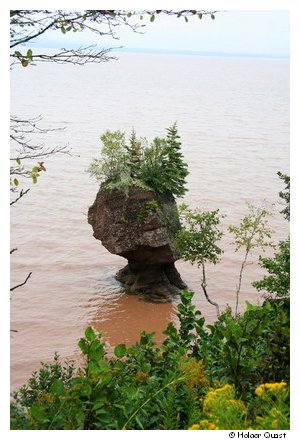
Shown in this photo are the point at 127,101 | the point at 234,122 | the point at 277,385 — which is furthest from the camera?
the point at 127,101

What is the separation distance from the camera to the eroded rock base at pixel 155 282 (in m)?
14.4

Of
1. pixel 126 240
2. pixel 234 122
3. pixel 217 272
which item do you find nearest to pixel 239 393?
pixel 126 240

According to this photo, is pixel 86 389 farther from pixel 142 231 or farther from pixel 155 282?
pixel 155 282

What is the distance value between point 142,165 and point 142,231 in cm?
161

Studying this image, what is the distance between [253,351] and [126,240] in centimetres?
950

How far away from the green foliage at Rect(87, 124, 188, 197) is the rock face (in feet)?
0.93

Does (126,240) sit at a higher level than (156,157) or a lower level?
lower

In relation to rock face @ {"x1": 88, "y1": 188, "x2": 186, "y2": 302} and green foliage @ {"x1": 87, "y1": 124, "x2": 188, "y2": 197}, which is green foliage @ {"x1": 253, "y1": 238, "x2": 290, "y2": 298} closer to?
rock face @ {"x1": 88, "y1": 188, "x2": 186, "y2": 302}

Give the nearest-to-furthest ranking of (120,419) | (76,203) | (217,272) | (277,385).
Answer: (277,385)
(120,419)
(217,272)
(76,203)

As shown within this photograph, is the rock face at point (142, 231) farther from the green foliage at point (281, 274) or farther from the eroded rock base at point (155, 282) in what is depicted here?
the green foliage at point (281, 274)

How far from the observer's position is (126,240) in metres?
13.9

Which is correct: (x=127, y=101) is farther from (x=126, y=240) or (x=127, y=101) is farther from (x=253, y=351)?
(x=253, y=351)

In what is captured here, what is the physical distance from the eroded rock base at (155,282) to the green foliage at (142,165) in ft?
6.63

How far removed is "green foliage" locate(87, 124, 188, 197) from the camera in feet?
Result: 45.6
